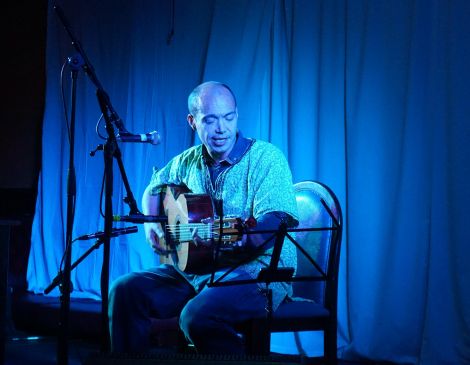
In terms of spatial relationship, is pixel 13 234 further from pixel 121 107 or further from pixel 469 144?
pixel 469 144

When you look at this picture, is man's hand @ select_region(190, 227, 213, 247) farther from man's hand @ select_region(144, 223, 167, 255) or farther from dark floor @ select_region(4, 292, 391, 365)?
dark floor @ select_region(4, 292, 391, 365)

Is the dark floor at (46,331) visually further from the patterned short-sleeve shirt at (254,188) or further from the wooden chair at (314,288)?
the patterned short-sleeve shirt at (254,188)

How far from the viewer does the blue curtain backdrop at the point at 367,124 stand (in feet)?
11.3

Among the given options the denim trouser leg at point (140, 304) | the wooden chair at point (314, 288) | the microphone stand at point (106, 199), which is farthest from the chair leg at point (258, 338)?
the microphone stand at point (106, 199)

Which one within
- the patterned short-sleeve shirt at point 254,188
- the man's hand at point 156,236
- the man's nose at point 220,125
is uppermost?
the man's nose at point 220,125

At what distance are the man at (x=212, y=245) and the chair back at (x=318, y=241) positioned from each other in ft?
0.46

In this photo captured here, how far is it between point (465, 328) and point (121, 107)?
325 centimetres

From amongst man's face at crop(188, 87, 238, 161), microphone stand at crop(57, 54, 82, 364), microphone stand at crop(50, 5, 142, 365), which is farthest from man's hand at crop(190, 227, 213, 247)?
microphone stand at crop(57, 54, 82, 364)

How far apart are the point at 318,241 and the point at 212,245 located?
633 mm

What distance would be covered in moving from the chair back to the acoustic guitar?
18.8 inches

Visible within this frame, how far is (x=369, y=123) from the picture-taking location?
12.3 feet

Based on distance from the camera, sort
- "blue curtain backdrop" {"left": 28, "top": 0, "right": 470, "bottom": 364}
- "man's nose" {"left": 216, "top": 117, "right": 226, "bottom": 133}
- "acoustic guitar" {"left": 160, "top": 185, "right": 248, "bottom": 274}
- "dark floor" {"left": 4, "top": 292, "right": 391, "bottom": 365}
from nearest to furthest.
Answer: "acoustic guitar" {"left": 160, "top": 185, "right": 248, "bottom": 274}, "man's nose" {"left": 216, "top": 117, "right": 226, "bottom": 133}, "blue curtain backdrop" {"left": 28, "top": 0, "right": 470, "bottom": 364}, "dark floor" {"left": 4, "top": 292, "right": 391, "bottom": 365}

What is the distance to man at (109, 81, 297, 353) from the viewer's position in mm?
2680

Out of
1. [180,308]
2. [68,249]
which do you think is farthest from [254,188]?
[68,249]
